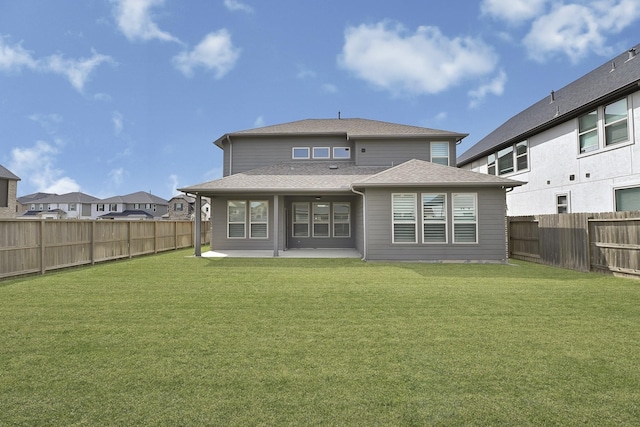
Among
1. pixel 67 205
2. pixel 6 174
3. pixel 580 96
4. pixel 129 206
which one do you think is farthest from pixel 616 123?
pixel 67 205

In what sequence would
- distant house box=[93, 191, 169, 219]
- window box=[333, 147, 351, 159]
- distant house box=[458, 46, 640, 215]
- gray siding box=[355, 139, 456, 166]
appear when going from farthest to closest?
distant house box=[93, 191, 169, 219] < window box=[333, 147, 351, 159] < gray siding box=[355, 139, 456, 166] < distant house box=[458, 46, 640, 215]

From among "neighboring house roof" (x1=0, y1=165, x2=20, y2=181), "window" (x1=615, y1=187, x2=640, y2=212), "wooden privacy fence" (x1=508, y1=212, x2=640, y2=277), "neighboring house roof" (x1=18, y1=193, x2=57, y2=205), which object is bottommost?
"wooden privacy fence" (x1=508, y1=212, x2=640, y2=277)

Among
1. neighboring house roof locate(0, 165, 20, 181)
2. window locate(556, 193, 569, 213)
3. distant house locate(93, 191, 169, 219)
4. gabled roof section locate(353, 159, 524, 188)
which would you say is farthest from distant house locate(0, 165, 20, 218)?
window locate(556, 193, 569, 213)

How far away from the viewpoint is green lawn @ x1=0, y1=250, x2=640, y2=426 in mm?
2578

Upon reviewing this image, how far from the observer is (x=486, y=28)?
15.3 metres

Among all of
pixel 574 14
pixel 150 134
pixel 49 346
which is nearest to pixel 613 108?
pixel 574 14

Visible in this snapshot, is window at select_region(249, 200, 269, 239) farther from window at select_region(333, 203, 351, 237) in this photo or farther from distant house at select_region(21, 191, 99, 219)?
distant house at select_region(21, 191, 99, 219)

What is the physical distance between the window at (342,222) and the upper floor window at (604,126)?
9185 mm

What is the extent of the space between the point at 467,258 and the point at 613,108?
6.76 m

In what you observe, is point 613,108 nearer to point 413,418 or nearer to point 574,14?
point 574,14

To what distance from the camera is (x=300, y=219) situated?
1565 cm

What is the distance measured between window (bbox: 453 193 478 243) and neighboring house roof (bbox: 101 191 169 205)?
55554 millimetres

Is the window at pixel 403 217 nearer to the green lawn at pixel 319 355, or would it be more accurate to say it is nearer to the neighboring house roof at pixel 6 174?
the green lawn at pixel 319 355

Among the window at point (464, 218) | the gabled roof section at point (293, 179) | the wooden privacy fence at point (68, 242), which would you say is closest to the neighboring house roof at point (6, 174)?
the wooden privacy fence at point (68, 242)
